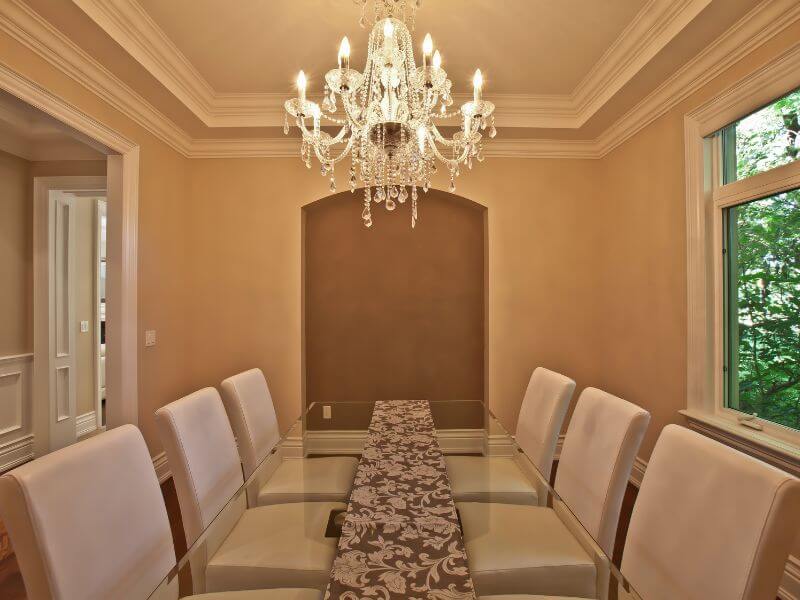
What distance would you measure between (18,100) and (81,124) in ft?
1.21

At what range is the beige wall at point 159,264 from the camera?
9.53 feet

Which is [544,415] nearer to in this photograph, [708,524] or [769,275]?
[708,524]

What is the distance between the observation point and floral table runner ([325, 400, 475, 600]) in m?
0.95

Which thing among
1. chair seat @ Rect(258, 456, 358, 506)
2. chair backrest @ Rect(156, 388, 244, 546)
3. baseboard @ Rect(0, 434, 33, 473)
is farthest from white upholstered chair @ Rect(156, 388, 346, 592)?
baseboard @ Rect(0, 434, 33, 473)

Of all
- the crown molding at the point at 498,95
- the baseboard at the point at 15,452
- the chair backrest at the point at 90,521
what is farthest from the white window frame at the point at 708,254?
the baseboard at the point at 15,452

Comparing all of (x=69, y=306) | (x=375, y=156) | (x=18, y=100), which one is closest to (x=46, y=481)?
(x=375, y=156)

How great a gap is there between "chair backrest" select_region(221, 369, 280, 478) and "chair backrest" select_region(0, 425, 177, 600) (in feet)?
2.25

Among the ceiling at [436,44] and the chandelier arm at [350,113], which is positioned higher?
the ceiling at [436,44]

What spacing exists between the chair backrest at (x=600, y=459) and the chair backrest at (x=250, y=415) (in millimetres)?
1366

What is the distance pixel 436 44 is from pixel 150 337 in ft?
8.55

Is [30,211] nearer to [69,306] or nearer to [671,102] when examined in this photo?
[69,306]

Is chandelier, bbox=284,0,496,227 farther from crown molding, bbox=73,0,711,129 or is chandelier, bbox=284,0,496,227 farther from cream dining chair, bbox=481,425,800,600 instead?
cream dining chair, bbox=481,425,800,600

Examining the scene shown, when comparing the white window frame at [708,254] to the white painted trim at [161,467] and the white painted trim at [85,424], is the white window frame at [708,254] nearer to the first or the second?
the white painted trim at [161,467]

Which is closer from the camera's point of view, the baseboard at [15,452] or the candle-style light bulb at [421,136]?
the candle-style light bulb at [421,136]
